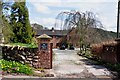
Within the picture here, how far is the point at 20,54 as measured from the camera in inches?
487

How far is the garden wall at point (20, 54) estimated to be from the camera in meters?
12.3

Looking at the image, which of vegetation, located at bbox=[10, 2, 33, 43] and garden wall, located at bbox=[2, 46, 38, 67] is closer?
garden wall, located at bbox=[2, 46, 38, 67]

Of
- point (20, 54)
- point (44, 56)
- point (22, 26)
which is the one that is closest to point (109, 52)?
point (44, 56)

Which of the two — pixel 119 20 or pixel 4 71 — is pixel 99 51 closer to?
pixel 119 20

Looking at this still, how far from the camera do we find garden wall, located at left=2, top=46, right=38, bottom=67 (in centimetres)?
1229

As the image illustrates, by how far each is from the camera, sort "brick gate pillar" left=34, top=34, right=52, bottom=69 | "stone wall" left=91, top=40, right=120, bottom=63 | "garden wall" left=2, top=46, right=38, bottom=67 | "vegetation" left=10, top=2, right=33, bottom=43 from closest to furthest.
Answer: "garden wall" left=2, top=46, right=38, bottom=67 < "brick gate pillar" left=34, top=34, right=52, bottom=69 < "stone wall" left=91, top=40, right=120, bottom=63 < "vegetation" left=10, top=2, right=33, bottom=43

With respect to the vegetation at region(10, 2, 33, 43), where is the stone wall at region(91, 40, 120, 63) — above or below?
below

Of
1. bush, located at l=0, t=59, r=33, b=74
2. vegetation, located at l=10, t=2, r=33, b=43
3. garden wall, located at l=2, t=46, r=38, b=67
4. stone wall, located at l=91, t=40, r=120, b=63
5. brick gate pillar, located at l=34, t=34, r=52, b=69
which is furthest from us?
vegetation, located at l=10, t=2, r=33, b=43

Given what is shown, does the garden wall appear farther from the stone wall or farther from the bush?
the stone wall

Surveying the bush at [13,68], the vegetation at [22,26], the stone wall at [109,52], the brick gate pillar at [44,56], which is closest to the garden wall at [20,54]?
the brick gate pillar at [44,56]

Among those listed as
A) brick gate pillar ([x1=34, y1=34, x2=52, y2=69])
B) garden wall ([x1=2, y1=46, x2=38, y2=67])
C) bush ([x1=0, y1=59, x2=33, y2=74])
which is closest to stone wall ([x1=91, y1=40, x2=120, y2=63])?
brick gate pillar ([x1=34, y1=34, x2=52, y2=69])

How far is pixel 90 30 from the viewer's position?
95.0ft

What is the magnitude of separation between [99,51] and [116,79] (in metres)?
8.58

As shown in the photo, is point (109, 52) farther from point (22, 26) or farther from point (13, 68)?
point (22, 26)
